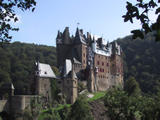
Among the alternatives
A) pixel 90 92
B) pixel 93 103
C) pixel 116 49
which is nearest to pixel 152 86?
pixel 116 49

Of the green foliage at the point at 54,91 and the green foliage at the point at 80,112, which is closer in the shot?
the green foliage at the point at 80,112

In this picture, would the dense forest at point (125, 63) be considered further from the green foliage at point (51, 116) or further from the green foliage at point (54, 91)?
the green foliage at point (51, 116)

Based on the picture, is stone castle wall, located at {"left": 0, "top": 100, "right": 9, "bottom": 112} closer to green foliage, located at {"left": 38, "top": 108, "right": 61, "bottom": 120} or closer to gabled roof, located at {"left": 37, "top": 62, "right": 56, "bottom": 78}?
green foliage, located at {"left": 38, "top": 108, "right": 61, "bottom": 120}

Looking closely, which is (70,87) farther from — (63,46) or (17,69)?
(17,69)

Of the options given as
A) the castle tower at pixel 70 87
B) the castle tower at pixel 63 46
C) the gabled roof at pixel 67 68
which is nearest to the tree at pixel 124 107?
the castle tower at pixel 70 87

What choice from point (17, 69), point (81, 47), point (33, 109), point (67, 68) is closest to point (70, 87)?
point (67, 68)

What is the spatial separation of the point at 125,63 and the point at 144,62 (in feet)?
23.1

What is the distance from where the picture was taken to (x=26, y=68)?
283 ft

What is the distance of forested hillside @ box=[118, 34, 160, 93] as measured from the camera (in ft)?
309

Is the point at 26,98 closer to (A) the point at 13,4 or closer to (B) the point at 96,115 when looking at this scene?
(B) the point at 96,115

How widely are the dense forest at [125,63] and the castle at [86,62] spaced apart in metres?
10.7

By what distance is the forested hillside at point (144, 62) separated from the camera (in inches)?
3712

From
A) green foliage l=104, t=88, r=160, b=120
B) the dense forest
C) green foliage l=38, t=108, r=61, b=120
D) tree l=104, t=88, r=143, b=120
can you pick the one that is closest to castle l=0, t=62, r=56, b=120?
green foliage l=38, t=108, r=61, b=120

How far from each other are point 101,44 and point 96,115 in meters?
24.6
